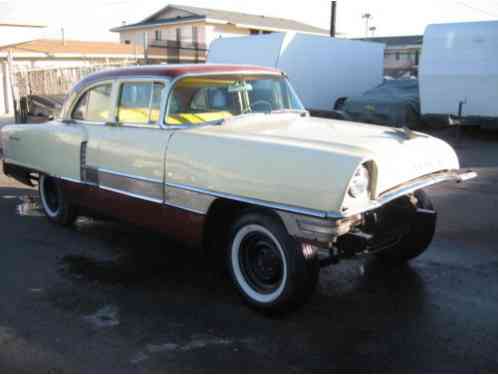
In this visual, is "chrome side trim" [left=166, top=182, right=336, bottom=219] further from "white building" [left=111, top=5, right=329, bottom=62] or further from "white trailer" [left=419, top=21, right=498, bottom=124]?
"white building" [left=111, top=5, right=329, bottom=62]

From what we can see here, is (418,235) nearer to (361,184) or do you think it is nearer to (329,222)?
(361,184)

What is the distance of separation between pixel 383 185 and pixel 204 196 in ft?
4.40

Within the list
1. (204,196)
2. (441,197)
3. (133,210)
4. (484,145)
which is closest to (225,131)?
(204,196)

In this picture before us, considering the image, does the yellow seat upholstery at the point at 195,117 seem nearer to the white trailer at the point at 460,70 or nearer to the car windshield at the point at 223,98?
the car windshield at the point at 223,98

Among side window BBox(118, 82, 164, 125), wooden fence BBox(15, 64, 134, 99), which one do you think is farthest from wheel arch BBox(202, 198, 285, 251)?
wooden fence BBox(15, 64, 134, 99)

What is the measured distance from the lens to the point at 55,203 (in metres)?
6.30

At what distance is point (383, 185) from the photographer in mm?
3492

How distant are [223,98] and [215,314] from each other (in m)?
2.05

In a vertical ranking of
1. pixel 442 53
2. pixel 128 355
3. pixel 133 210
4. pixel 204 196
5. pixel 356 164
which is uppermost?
pixel 442 53

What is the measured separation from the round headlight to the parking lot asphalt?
954 millimetres

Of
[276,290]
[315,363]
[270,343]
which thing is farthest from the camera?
[276,290]

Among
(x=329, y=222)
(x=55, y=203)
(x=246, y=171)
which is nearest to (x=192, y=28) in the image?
(x=55, y=203)

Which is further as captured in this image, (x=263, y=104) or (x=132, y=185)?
(x=263, y=104)

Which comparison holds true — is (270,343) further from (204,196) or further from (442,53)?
(442,53)
